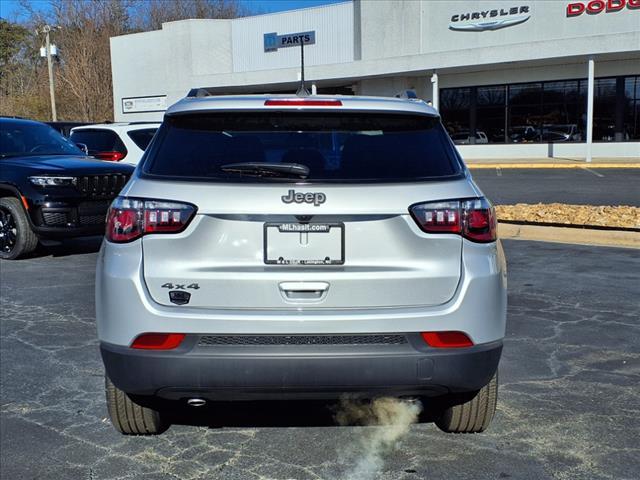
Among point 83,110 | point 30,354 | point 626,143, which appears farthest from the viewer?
point 83,110

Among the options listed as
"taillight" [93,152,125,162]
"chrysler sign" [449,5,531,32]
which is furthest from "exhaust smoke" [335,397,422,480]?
"chrysler sign" [449,5,531,32]

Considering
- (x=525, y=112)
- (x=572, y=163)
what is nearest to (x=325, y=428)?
(x=572, y=163)

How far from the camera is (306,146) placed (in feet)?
10.4

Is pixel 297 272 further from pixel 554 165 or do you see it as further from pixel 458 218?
pixel 554 165

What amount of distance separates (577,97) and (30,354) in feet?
89.5

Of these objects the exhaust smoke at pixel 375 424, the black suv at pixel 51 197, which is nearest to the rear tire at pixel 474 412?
the exhaust smoke at pixel 375 424

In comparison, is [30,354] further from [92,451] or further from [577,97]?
[577,97]

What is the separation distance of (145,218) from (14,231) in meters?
6.83

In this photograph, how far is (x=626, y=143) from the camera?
88.6 feet

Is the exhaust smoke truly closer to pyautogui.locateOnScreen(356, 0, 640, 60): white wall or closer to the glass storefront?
pyautogui.locateOnScreen(356, 0, 640, 60): white wall

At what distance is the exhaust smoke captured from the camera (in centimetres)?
328

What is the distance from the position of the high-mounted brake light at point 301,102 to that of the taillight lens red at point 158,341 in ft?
3.79

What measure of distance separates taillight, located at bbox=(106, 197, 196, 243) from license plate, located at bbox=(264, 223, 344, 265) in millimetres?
370


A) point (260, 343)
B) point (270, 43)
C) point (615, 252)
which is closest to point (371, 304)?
point (260, 343)
